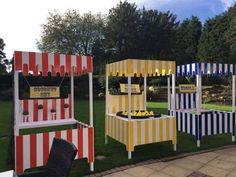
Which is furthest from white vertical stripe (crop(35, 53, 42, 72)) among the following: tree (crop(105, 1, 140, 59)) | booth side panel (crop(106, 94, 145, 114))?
tree (crop(105, 1, 140, 59))

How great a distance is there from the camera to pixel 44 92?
558 centimetres

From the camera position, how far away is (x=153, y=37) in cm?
2850

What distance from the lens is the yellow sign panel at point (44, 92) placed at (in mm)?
5441

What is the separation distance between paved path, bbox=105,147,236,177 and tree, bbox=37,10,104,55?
79.2ft

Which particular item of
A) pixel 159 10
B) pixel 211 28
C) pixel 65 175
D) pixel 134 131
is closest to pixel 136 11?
pixel 159 10

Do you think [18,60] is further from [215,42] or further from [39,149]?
[215,42]

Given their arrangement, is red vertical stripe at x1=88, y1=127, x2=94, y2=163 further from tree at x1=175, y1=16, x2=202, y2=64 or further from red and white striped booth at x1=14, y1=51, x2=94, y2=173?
tree at x1=175, y1=16, x2=202, y2=64

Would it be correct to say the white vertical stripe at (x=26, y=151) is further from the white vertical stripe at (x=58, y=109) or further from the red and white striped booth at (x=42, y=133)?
the white vertical stripe at (x=58, y=109)

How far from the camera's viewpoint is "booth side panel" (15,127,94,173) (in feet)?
14.5

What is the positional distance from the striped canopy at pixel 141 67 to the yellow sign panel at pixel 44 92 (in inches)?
57.9

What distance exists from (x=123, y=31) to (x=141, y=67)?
905 inches

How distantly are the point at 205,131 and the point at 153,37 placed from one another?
22668mm

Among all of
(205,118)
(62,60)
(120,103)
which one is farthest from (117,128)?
(62,60)

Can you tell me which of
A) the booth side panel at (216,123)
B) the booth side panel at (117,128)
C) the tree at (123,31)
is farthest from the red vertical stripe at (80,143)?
the tree at (123,31)
